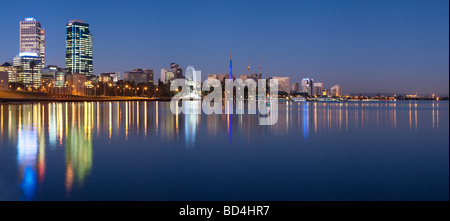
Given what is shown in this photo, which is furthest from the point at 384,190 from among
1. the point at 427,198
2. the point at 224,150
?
the point at 224,150

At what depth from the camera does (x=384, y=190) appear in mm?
10703

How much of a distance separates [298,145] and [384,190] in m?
9.26
